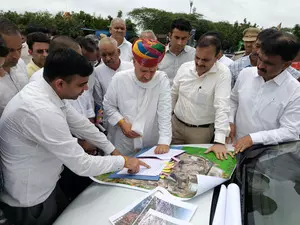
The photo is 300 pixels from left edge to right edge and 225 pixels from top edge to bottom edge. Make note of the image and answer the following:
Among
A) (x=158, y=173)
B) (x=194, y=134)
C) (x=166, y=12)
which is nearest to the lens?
(x=158, y=173)

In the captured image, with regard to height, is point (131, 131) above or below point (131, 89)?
below

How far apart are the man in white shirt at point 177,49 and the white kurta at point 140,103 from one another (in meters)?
1.34

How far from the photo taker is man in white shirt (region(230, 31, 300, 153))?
180cm

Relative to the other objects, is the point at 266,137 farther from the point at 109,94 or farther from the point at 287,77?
the point at 109,94

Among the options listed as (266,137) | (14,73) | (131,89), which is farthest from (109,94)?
(266,137)

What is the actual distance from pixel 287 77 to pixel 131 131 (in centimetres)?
127

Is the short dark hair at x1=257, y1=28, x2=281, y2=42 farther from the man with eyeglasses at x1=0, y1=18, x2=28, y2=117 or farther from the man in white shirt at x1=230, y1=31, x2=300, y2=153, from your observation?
the man with eyeglasses at x1=0, y1=18, x2=28, y2=117

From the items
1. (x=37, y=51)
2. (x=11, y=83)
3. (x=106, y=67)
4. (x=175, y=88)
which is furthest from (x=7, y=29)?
(x=175, y=88)

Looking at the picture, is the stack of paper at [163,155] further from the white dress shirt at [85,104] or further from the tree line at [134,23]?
the tree line at [134,23]

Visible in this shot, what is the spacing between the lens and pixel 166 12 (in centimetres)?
6209

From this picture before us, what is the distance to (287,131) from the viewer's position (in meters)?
1.81

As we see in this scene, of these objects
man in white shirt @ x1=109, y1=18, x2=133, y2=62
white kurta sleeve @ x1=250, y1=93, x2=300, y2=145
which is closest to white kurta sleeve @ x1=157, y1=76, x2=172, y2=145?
white kurta sleeve @ x1=250, y1=93, x2=300, y2=145

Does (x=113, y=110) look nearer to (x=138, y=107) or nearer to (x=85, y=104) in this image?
(x=138, y=107)

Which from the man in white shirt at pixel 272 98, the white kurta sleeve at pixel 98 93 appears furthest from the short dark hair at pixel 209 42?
the white kurta sleeve at pixel 98 93
